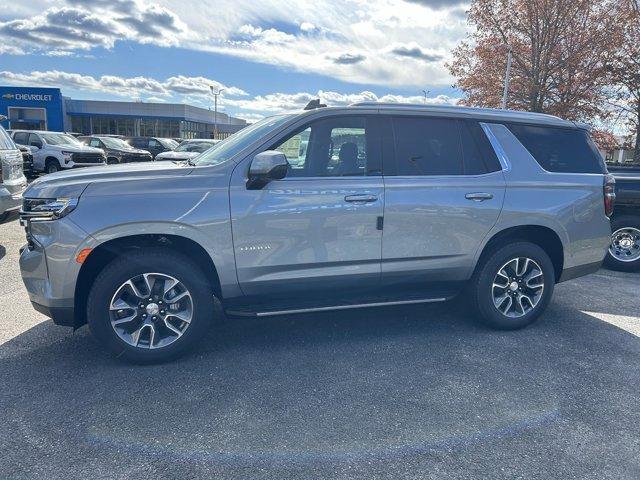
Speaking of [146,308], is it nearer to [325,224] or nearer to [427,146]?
[325,224]

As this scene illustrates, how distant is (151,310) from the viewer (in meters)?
3.65

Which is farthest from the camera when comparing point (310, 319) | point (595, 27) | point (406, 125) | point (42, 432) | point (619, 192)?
point (595, 27)

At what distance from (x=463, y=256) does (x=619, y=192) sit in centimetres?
402

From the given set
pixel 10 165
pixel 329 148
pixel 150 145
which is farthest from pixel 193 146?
pixel 329 148

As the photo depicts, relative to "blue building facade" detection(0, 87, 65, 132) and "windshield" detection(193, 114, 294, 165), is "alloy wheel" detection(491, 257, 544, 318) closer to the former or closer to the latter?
"windshield" detection(193, 114, 294, 165)

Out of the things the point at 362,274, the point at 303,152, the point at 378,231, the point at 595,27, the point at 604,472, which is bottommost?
the point at 604,472

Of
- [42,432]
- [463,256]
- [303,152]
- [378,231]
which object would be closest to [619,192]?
[463,256]

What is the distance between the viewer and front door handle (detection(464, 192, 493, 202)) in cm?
422

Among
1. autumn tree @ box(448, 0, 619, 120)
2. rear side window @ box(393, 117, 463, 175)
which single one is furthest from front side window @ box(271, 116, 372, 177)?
autumn tree @ box(448, 0, 619, 120)

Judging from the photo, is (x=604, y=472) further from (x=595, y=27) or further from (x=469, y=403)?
(x=595, y=27)

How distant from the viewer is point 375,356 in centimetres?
394

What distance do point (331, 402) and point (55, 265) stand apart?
212 cm

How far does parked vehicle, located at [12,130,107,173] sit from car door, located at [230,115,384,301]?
15.2m

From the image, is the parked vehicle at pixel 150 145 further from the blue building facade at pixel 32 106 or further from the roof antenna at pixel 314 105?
the roof antenna at pixel 314 105
